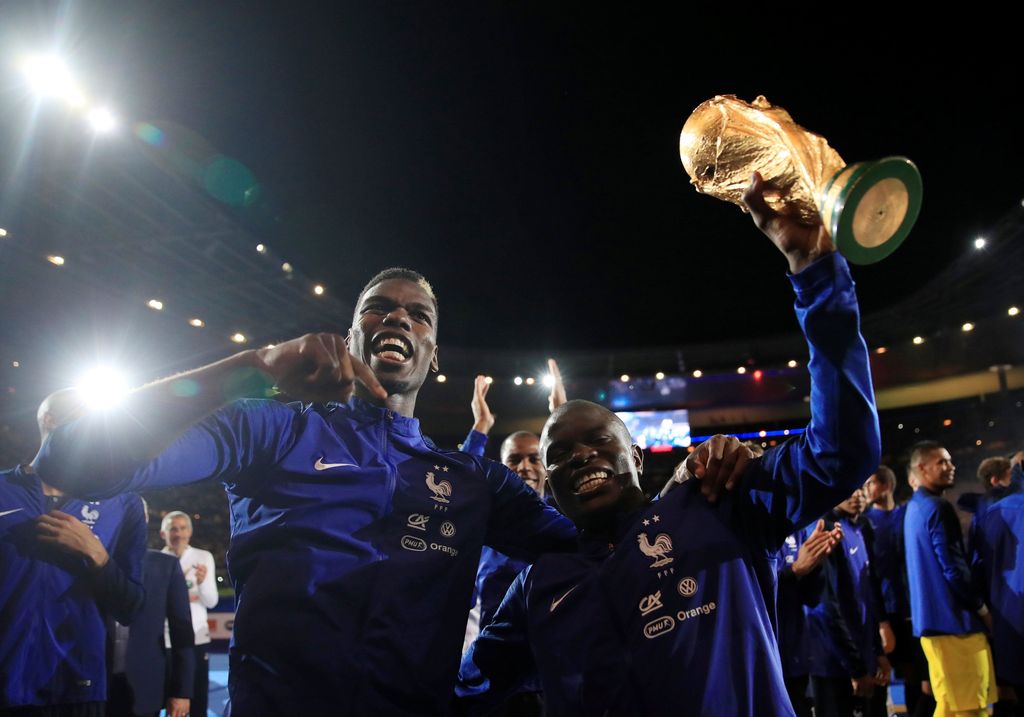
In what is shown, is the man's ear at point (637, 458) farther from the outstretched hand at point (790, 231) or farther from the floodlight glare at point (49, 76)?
the floodlight glare at point (49, 76)

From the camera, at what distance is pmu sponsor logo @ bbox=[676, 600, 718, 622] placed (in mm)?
1563

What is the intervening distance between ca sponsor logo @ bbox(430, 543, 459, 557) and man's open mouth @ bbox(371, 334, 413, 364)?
56 centimetres

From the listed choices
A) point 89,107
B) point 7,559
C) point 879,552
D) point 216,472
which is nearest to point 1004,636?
point 879,552

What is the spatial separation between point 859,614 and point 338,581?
453 centimetres

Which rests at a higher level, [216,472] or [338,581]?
[216,472]

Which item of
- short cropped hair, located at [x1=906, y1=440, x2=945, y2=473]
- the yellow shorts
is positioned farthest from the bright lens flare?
the yellow shorts

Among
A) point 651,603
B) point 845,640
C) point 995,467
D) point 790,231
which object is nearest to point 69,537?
point 651,603

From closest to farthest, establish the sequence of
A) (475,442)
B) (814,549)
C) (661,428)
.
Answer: (475,442), (814,549), (661,428)

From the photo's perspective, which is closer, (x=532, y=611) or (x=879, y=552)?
(x=532, y=611)

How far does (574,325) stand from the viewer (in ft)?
66.8

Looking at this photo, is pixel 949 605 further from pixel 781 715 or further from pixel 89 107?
pixel 89 107

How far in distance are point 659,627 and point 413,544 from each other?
649 millimetres

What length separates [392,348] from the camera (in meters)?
1.94

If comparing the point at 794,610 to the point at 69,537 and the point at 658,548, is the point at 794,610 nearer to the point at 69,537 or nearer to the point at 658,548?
the point at 658,548
